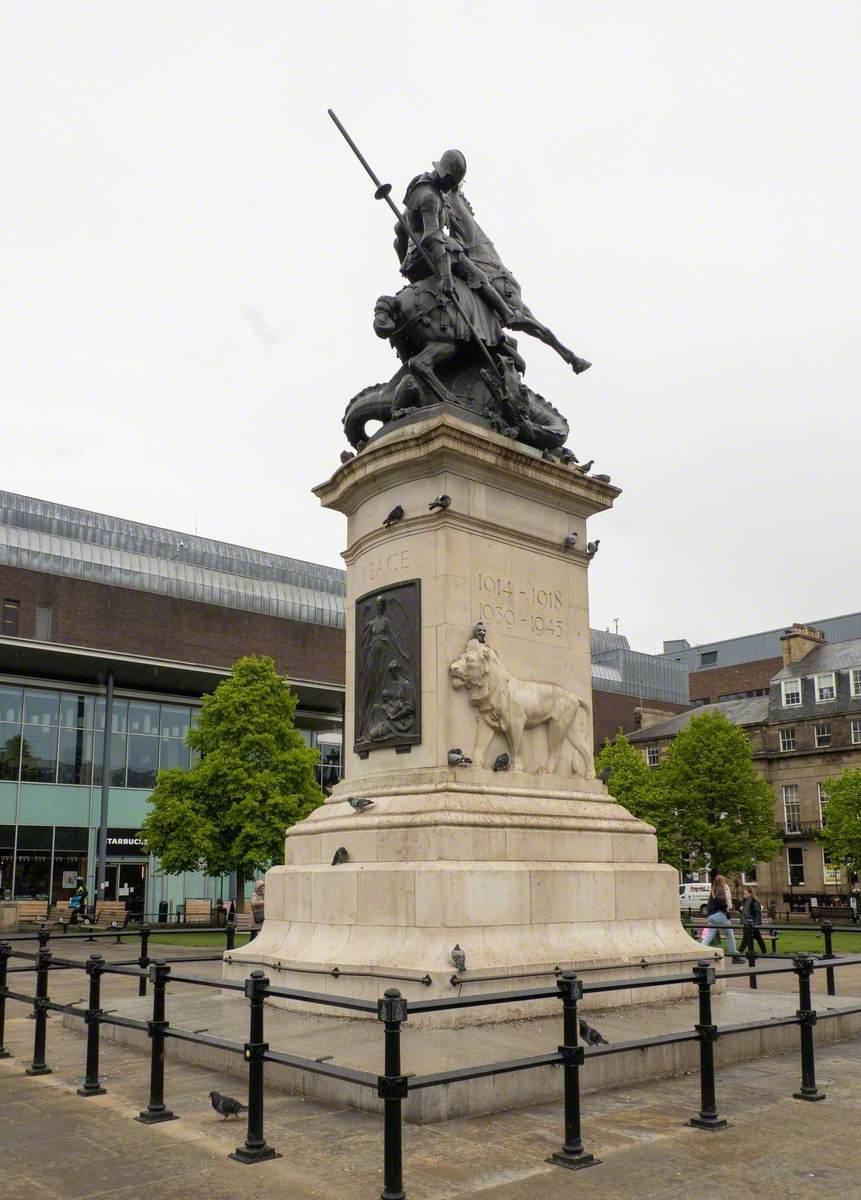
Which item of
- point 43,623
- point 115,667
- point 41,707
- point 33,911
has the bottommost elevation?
point 33,911

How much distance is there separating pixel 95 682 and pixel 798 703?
44.5 m

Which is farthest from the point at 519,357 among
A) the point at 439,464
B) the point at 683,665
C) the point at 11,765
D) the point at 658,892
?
the point at 683,665

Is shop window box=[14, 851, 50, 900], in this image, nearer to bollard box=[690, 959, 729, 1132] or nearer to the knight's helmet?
the knight's helmet

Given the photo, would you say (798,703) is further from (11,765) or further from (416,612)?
(416,612)

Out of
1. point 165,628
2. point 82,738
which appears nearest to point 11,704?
point 82,738

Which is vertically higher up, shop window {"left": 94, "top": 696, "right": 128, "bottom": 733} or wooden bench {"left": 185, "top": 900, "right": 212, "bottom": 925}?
shop window {"left": 94, "top": 696, "right": 128, "bottom": 733}

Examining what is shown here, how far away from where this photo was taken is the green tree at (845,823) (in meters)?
55.0

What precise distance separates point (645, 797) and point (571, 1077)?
54.4 m

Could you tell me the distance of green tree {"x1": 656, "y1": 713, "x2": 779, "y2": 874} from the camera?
58312mm

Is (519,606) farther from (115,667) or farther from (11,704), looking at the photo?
(11,704)

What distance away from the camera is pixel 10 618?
54.4 meters

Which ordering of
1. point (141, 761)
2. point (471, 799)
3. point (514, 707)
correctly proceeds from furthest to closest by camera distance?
point (141, 761) < point (514, 707) < point (471, 799)

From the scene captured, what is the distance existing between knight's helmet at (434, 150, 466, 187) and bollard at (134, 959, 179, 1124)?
36.5 feet

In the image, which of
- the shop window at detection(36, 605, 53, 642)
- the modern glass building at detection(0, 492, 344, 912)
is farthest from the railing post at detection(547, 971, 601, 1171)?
the shop window at detection(36, 605, 53, 642)
